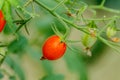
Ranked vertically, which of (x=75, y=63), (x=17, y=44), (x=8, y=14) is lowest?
(x=75, y=63)

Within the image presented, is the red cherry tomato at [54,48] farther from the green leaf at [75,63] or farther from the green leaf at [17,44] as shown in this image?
the green leaf at [75,63]

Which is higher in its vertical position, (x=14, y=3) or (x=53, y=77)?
(x=14, y=3)

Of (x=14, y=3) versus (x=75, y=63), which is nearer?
(x=14, y=3)

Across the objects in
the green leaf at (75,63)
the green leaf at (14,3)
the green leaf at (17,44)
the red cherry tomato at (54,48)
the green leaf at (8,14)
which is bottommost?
the green leaf at (75,63)

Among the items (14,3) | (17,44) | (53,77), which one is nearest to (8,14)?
(14,3)

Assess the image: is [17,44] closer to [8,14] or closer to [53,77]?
[53,77]

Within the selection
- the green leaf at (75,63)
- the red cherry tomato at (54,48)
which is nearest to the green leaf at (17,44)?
the green leaf at (75,63)

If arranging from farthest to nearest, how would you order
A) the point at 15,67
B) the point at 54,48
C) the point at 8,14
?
the point at 15,67, the point at 54,48, the point at 8,14

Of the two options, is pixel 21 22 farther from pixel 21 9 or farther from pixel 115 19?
pixel 115 19

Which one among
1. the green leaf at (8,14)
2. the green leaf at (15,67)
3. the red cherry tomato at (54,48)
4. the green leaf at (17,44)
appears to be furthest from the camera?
the green leaf at (15,67)

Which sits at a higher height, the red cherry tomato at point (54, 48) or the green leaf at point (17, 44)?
the red cherry tomato at point (54, 48)

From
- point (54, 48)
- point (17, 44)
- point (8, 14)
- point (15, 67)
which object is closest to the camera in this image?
point (8, 14)
